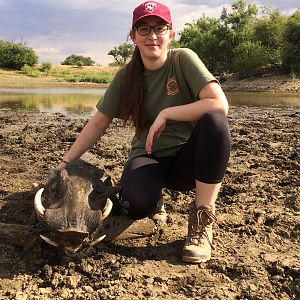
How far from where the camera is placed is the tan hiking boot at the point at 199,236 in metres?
3.08

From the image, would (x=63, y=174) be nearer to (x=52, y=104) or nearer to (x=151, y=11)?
(x=151, y=11)

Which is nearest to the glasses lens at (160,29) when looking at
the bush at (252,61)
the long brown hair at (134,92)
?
the long brown hair at (134,92)

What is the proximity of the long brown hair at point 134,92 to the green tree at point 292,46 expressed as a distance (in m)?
29.4

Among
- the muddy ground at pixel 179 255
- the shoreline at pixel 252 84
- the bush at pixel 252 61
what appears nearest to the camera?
the muddy ground at pixel 179 255

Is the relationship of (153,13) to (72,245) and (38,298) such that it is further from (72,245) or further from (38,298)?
(38,298)

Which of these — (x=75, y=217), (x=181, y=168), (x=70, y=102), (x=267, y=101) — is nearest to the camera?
(x=75, y=217)

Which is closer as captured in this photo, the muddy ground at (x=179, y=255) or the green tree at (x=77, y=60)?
the muddy ground at (x=179, y=255)

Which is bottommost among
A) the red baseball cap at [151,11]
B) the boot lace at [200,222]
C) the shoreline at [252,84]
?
the shoreline at [252,84]

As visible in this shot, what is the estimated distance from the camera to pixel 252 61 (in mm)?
35281

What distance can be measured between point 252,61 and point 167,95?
33.4 meters

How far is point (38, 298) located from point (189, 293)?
0.91 m

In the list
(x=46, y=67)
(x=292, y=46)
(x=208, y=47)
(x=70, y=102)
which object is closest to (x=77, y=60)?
(x=46, y=67)

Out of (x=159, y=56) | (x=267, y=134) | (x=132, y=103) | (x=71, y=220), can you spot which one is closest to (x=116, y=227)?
(x=71, y=220)

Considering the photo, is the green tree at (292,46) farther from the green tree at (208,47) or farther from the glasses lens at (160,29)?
the glasses lens at (160,29)
